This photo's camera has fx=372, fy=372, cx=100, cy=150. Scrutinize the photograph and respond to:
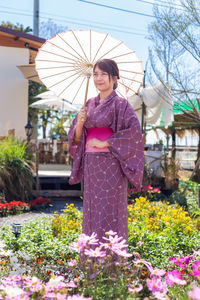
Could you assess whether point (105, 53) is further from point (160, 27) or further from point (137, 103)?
point (137, 103)

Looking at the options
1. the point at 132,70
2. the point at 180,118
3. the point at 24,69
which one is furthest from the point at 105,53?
the point at 180,118

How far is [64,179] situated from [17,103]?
8.76 feet

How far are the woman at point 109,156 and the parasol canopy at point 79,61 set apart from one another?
39cm

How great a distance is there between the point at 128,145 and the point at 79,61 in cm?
123

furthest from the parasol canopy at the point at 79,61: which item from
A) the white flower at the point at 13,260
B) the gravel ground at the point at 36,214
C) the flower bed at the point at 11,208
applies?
the flower bed at the point at 11,208

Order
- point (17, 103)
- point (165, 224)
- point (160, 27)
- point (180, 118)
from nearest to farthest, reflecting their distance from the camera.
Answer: point (165, 224)
point (160, 27)
point (17, 103)
point (180, 118)

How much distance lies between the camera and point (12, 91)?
35.2 feet

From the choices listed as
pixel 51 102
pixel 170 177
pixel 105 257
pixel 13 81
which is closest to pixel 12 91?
pixel 13 81

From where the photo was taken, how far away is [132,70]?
3855 millimetres

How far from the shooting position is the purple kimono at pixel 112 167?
3.09 meters

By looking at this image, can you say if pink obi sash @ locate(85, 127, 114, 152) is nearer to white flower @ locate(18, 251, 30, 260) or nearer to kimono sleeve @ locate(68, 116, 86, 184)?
kimono sleeve @ locate(68, 116, 86, 184)

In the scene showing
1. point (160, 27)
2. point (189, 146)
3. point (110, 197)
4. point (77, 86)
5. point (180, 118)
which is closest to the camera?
point (110, 197)

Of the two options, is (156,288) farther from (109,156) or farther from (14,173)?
(14,173)

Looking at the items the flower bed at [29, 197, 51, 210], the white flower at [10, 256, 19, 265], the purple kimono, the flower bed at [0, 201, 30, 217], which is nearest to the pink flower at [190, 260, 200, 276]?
the purple kimono
